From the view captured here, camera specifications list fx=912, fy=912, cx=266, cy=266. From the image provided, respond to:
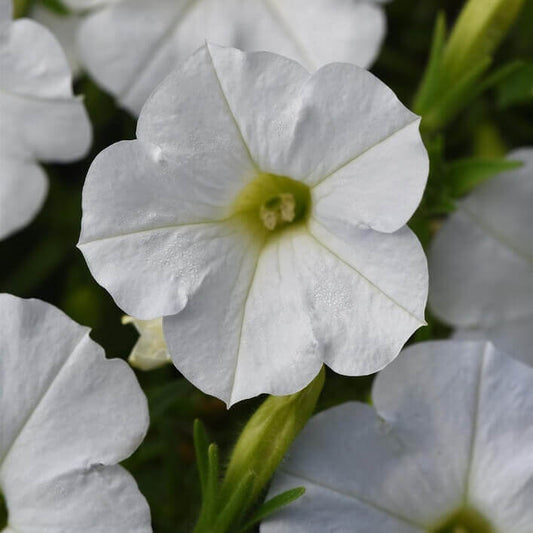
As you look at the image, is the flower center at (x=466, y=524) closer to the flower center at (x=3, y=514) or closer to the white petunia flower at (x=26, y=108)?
the flower center at (x=3, y=514)

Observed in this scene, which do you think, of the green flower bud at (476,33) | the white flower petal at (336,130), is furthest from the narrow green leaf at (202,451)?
the green flower bud at (476,33)

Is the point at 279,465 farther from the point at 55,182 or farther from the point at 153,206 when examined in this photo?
the point at 55,182

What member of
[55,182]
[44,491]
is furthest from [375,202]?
[55,182]

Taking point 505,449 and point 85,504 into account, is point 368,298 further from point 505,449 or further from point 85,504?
point 85,504

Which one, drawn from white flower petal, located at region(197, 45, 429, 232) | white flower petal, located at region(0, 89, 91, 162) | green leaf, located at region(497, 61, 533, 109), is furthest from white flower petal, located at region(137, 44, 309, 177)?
green leaf, located at region(497, 61, 533, 109)

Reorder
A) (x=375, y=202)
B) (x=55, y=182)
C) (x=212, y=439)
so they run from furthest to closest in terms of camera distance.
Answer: (x=55, y=182) < (x=212, y=439) < (x=375, y=202)
